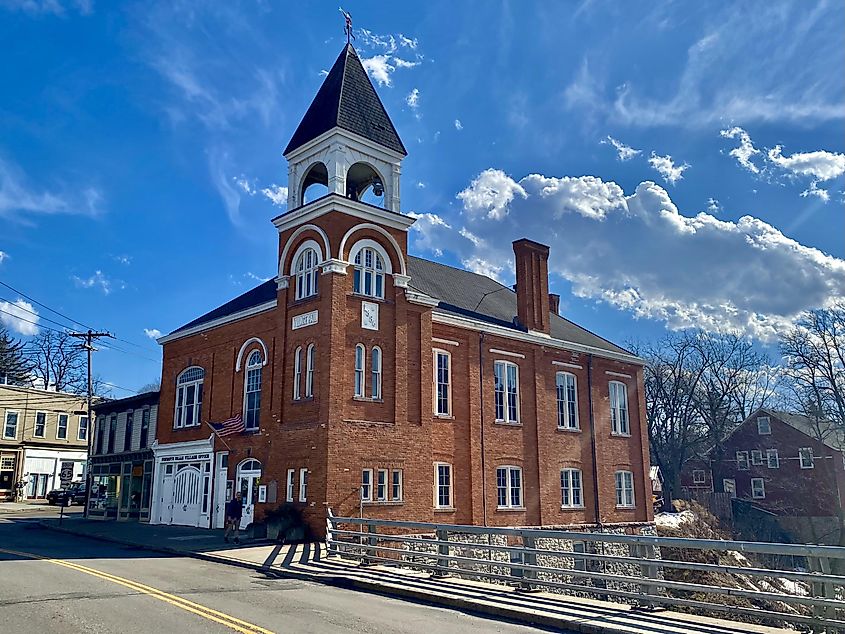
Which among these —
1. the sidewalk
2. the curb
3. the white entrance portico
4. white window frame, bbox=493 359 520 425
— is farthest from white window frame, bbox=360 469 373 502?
the white entrance portico

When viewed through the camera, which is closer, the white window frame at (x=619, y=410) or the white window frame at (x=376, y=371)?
the white window frame at (x=376, y=371)

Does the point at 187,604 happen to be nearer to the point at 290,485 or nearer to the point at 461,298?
the point at 290,485

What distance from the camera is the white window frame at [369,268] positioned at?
26.4 metres

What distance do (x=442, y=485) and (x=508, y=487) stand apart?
13.2 ft

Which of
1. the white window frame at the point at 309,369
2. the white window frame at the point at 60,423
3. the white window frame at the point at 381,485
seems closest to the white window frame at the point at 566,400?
the white window frame at the point at 381,485

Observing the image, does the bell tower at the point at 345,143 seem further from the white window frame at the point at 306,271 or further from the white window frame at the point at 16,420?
Answer: the white window frame at the point at 16,420

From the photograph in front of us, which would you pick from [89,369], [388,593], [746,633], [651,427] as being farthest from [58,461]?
[746,633]

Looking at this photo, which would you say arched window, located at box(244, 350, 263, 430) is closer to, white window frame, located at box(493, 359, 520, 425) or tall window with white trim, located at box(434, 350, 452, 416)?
tall window with white trim, located at box(434, 350, 452, 416)

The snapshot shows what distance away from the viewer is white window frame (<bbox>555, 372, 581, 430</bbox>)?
35.1m

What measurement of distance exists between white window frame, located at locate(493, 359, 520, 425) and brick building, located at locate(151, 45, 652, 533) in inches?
3.6

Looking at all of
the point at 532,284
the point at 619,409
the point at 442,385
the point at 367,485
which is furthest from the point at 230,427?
the point at 619,409

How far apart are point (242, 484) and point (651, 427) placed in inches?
1664

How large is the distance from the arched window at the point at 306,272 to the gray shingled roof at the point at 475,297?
5371 millimetres

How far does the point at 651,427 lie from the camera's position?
6125 centimetres
